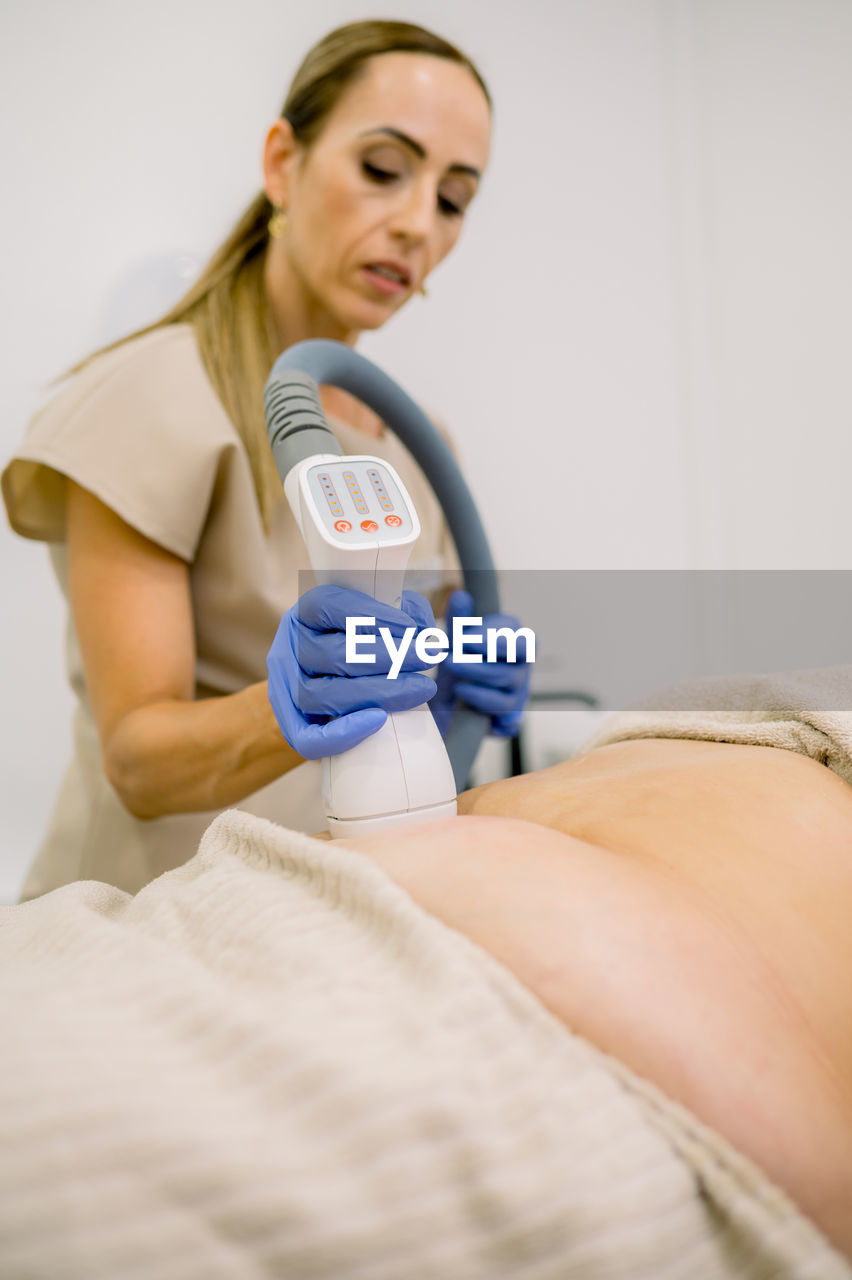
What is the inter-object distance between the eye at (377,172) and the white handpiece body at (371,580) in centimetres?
71

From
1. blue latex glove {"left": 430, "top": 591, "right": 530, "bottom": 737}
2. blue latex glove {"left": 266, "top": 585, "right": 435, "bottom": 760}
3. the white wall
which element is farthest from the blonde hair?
the white wall

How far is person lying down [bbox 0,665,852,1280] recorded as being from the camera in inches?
10.8

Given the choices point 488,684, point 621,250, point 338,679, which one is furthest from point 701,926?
point 621,250

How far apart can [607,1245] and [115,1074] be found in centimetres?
16

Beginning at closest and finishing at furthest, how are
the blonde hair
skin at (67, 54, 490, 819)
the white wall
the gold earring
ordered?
skin at (67, 54, 490, 819) < the blonde hair < the gold earring < the white wall

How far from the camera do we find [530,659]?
1076 mm

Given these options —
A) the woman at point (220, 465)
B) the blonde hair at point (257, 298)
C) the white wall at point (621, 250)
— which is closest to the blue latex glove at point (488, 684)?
the woman at point (220, 465)

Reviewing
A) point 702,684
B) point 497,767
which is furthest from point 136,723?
point 497,767

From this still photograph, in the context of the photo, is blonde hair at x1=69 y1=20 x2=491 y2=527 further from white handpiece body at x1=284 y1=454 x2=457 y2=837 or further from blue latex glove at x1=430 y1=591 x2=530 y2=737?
white handpiece body at x1=284 y1=454 x2=457 y2=837

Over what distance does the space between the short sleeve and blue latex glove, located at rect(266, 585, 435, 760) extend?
15.1 inches

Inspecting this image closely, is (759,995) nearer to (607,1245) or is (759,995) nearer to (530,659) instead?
(607,1245)

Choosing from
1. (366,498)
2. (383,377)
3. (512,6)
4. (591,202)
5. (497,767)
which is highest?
(512,6)

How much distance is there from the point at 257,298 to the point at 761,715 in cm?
89

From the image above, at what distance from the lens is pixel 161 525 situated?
98cm
